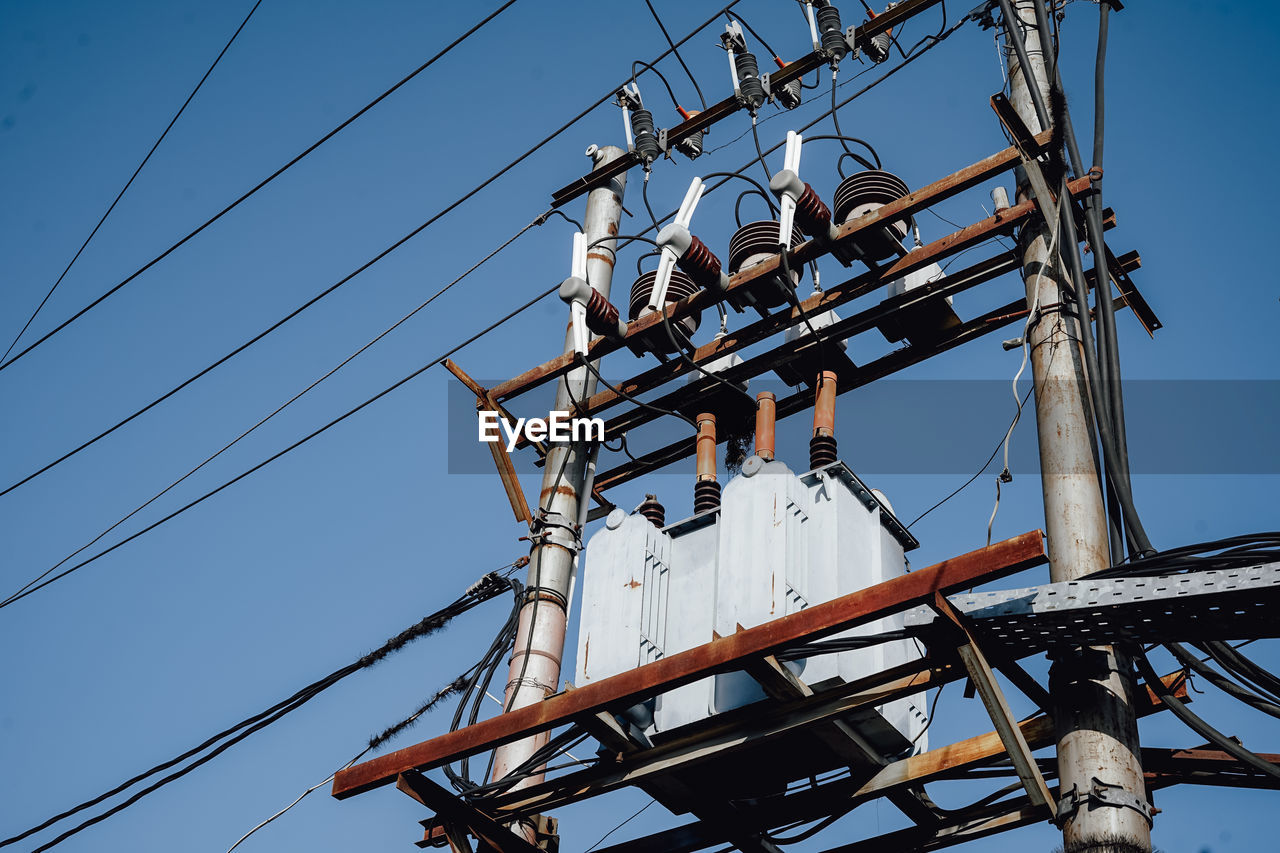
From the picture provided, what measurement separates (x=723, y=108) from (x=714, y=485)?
140 inches

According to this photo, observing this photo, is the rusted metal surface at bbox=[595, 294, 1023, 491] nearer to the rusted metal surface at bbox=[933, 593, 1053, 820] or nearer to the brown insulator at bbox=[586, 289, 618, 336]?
the brown insulator at bbox=[586, 289, 618, 336]

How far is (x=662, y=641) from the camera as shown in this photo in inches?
271

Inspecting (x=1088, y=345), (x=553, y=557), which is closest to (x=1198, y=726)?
(x=1088, y=345)

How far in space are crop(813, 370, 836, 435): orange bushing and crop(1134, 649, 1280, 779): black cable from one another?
86.5 inches

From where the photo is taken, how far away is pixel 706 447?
7988mm

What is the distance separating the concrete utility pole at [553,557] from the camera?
7449 mm

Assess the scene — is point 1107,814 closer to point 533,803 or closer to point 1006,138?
point 533,803

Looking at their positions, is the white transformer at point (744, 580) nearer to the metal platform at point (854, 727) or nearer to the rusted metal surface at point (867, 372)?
the metal platform at point (854, 727)

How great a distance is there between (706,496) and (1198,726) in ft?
9.86

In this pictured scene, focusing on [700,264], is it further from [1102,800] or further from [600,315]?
[1102,800]

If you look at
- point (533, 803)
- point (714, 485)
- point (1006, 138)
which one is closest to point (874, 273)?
point (1006, 138)

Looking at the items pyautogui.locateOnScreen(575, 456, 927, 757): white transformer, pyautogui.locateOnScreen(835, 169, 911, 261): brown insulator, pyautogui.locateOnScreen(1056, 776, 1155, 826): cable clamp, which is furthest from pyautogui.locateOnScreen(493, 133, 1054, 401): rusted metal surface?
pyautogui.locateOnScreen(1056, 776, 1155, 826): cable clamp

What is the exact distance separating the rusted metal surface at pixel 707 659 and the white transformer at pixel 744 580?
42 centimetres

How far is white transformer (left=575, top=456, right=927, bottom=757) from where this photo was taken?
6.26 m
